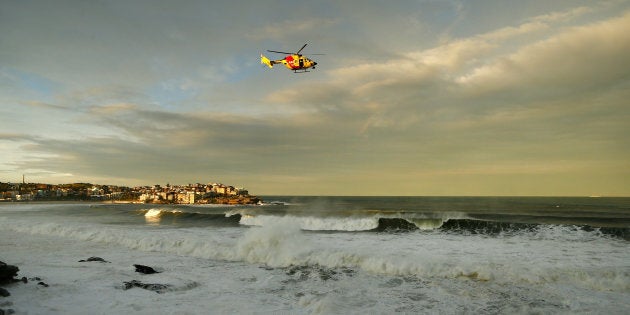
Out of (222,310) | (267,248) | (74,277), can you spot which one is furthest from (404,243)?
(74,277)

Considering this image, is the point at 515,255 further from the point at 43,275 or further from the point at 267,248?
the point at 43,275

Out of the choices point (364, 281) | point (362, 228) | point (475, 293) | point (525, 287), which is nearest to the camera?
point (475, 293)

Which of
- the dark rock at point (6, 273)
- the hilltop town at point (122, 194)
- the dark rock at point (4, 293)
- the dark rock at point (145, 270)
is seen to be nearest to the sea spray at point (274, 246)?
the dark rock at point (145, 270)

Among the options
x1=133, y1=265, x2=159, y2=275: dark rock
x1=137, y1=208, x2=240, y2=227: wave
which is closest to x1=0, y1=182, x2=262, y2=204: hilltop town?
x1=137, y1=208, x2=240, y2=227: wave

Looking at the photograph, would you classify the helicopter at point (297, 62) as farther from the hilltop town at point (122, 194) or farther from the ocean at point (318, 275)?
the hilltop town at point (122, 194)

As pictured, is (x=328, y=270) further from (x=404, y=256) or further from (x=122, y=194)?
(x=122, y=194)

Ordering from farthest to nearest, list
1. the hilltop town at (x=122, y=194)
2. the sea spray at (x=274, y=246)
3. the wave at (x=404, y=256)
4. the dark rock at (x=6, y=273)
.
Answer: the hilltop town at (x=122, y=194), the sea spray at (x=274, y=246), the wave at (x=404, y=256), the dark rock at (x=6, y=273)

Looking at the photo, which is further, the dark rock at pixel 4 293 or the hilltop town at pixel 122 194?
the hilltop town at pixel 122 194

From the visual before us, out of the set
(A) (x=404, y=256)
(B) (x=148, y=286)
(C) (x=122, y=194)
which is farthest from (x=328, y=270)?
(C) (x=122, y=194)
